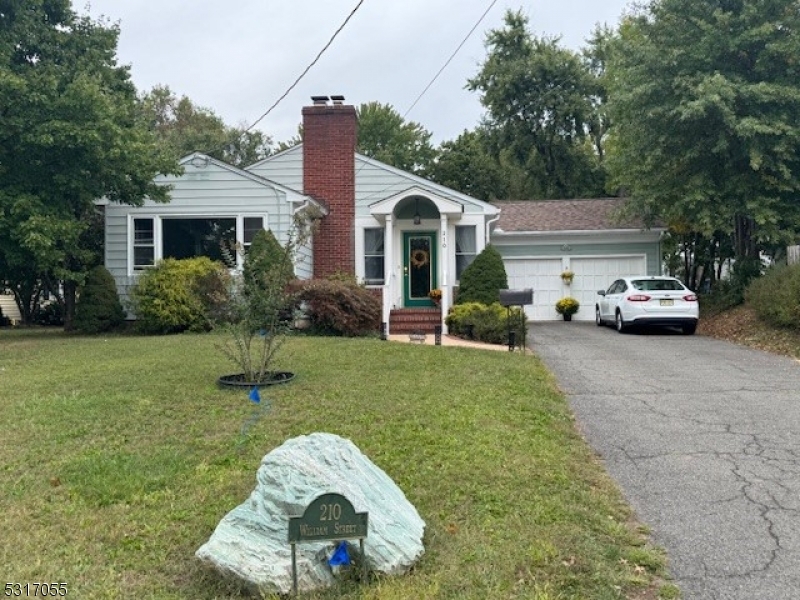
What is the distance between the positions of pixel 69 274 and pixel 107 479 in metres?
10.3

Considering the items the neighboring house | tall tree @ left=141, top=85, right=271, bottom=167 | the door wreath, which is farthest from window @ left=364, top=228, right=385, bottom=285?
tall tree @ left=141, top=85, right=271, bottom=167

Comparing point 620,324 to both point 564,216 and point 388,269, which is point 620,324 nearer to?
point 388,269

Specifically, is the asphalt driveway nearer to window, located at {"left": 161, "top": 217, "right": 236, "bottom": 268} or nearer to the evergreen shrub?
the evergreen shrub

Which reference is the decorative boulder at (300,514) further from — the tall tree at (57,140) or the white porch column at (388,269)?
the white porch column at (388,269)

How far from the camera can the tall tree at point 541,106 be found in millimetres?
29859

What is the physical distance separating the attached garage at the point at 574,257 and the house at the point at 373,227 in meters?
0.03

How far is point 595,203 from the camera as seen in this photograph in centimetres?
2222

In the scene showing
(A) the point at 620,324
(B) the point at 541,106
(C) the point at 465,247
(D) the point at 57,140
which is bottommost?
(A) the point at 620,324

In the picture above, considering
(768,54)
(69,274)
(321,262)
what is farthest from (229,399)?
(768,54)

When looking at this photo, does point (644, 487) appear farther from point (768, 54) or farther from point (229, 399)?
point (768, 54)

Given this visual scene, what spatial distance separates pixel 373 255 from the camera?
17562 millimetres

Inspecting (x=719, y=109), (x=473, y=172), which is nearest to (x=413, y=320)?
(x=719, y=109)

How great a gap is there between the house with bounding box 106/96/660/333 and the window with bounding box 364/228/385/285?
3cm

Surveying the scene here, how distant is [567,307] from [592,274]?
1.42m
